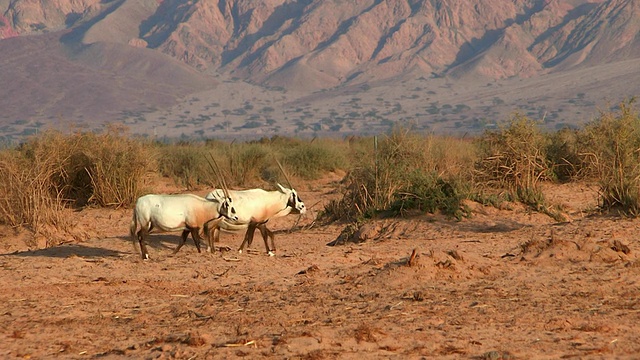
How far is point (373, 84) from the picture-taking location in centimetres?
16800

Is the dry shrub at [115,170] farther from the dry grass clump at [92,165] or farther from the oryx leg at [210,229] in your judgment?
→ the oryx leg at [210,229]

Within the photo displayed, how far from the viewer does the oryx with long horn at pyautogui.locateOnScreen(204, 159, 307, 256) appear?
10.7m

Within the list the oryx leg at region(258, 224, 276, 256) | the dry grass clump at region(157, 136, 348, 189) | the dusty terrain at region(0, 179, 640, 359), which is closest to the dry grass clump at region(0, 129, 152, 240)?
the dry grass clump at region(157, 136, 348, 189)

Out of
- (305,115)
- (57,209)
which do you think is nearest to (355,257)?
(57,209)

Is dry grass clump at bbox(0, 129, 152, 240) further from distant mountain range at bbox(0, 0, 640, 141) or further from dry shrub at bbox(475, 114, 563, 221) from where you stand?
distant mountain range at bbox(0, 0, 640, 141)

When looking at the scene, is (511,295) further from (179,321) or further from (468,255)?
(179,321)

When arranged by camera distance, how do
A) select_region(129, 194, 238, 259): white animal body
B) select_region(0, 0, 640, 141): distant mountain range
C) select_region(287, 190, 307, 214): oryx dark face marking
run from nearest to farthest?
select_region(129, 194, 238, 259): white animal body
select_region(287, 190, 307, 214): oryx dark face marking
select_region(0, 0, 640, 141): distant mountain range

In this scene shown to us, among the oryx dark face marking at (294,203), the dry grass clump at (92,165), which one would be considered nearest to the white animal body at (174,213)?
the oryx dark face marking at (294,203)

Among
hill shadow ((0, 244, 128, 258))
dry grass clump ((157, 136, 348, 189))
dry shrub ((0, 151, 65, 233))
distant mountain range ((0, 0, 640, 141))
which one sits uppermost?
dry shrub ((0, 151, 65, 233))

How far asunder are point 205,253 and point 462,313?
4115 millimetres

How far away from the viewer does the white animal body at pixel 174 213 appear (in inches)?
402

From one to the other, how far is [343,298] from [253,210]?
3.32 metres

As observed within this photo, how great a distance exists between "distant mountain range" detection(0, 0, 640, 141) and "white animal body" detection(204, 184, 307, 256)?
4422 inches

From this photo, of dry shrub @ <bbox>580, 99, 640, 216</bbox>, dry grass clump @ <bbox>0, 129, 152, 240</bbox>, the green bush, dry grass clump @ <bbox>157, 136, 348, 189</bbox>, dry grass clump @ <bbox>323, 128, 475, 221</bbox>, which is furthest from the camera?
dry grass clump @ <bbox>157, 136, 348, 189</bbox>
